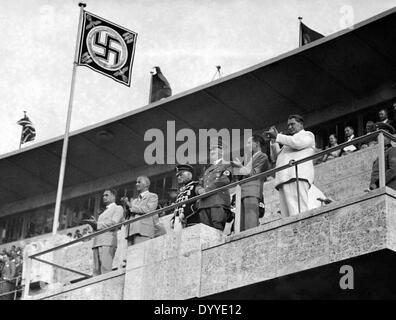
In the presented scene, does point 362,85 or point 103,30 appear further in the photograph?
point 103,30

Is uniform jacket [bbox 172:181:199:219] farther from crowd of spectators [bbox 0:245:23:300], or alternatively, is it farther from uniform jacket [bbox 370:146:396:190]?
crowd of spectators [bbox 0:245:23:300]

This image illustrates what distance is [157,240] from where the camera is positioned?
Answer: 666 inches

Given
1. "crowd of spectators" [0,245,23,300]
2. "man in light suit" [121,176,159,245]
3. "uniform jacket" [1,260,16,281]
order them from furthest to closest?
"uniform jacket" [1,260,16,281], "crowd of spectators" [0,245,23,300], "man in light suit" [121,176,159,245]

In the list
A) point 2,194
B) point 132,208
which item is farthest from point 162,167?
point 132,208

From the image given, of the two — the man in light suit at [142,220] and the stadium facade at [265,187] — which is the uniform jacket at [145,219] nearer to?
the man in light suit at [142,220]

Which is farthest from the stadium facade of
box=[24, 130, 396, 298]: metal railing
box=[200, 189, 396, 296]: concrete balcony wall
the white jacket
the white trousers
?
the white jacket

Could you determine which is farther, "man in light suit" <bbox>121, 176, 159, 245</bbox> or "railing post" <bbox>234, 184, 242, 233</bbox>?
"man in light suit" <bbox>121, 176, 159, 245</bbox>

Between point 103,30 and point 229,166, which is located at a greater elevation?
point 103,30

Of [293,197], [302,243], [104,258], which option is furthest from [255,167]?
[104,258]

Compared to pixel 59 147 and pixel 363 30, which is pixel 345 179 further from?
pixel 59 147

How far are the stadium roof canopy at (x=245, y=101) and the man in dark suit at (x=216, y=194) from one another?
22.2 feet

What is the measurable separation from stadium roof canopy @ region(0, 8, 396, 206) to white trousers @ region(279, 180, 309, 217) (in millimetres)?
7547

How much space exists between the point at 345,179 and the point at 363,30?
6.53 m

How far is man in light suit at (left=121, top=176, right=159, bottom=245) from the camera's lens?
17.6 meters
